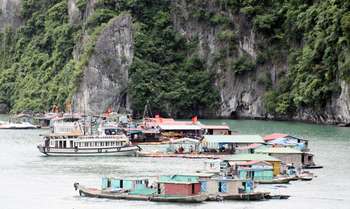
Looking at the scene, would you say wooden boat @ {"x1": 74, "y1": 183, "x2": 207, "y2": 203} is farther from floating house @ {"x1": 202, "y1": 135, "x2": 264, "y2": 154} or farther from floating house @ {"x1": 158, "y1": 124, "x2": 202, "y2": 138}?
floating house @ {"x1": 158, "y1": 124, "x2": 202, "y2": 138}

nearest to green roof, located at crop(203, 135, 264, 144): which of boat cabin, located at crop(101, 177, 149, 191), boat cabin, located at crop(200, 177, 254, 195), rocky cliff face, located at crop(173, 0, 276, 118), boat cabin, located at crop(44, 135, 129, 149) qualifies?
boat cabin, located at crop(44, 135, 129, 149)

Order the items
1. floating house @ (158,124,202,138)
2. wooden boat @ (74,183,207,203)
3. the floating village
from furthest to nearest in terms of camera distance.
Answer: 1. floating house @ (158,124,202,138)
2. the floating village
3. wooden boat @ (74,183,207,203)

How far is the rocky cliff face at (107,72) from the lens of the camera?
121875mm

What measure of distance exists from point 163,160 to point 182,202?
68.4 feet

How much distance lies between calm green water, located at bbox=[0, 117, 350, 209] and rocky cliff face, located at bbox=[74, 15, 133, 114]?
33.0m

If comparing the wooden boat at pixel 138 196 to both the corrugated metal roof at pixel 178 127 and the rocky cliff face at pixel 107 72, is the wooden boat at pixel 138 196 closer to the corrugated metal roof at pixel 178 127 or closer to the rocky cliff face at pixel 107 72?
the corrugated metal roof at pixel 178 127

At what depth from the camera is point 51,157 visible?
245 ft

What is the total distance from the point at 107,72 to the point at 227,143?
163 feet

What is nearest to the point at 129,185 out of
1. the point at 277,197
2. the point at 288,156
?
the point at 277,197

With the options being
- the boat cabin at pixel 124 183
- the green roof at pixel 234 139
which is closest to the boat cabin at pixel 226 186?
the boat cabin at pixel 124 183

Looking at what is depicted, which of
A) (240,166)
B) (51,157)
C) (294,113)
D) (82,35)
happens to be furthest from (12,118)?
(240,166)

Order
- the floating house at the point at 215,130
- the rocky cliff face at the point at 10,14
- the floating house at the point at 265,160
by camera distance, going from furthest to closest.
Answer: the rocky cliff face at the point at 10,14 → the floating house at the point at 215,130 → the floating house at the point at 265,160

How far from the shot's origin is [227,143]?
2928 inches

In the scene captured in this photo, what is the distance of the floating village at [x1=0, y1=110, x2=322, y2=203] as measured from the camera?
169 feet
